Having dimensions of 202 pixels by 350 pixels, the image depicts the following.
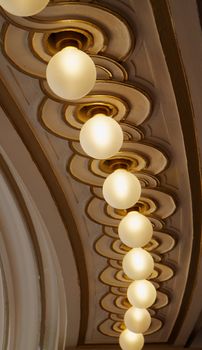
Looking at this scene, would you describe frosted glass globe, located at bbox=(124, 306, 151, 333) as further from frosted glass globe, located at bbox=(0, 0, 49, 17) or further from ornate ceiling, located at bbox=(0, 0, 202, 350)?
frosted glass globe, located at bbox=(0, 0, 49, 17)

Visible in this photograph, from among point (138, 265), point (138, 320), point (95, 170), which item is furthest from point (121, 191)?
point (138, 320)

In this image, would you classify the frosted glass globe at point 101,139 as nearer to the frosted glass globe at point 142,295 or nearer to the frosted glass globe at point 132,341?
the frosted glass globe at point 142,295

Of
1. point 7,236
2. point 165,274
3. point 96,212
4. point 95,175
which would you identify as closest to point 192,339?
point 165,274

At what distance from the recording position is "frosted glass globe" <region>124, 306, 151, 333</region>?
17.0 ft

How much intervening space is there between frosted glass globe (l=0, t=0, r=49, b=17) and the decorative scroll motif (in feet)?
2.94

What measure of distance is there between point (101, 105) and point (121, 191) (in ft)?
2.30

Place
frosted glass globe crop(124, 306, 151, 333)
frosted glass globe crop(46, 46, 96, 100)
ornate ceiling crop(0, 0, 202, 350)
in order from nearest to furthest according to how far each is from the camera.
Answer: frosted glass globe crop(46, 46, 96, 100) < ornate ceiling crop(0, 0, 202, 350) < frosted glass globe crop(124, 306, 151, 333)

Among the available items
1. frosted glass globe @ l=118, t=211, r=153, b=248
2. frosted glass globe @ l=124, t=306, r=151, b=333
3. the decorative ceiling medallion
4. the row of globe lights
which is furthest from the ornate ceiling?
frosted glass globe @ l=124, t=306, r=151, b=333

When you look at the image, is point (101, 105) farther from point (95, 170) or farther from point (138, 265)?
point (138, 265)

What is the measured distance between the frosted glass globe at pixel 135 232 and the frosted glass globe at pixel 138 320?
50.0 inches

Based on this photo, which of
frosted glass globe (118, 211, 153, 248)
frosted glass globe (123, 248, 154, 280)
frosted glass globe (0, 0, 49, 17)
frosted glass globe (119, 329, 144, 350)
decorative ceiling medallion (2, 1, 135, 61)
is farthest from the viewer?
frosted glass globe (119, 329, 144, 350)

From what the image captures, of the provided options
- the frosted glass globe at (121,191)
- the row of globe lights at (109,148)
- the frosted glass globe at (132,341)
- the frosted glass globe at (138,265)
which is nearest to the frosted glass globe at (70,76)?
the row of globe lights at (109,148)

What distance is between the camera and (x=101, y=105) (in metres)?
4.11

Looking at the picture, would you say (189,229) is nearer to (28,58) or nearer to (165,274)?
(165,274)
